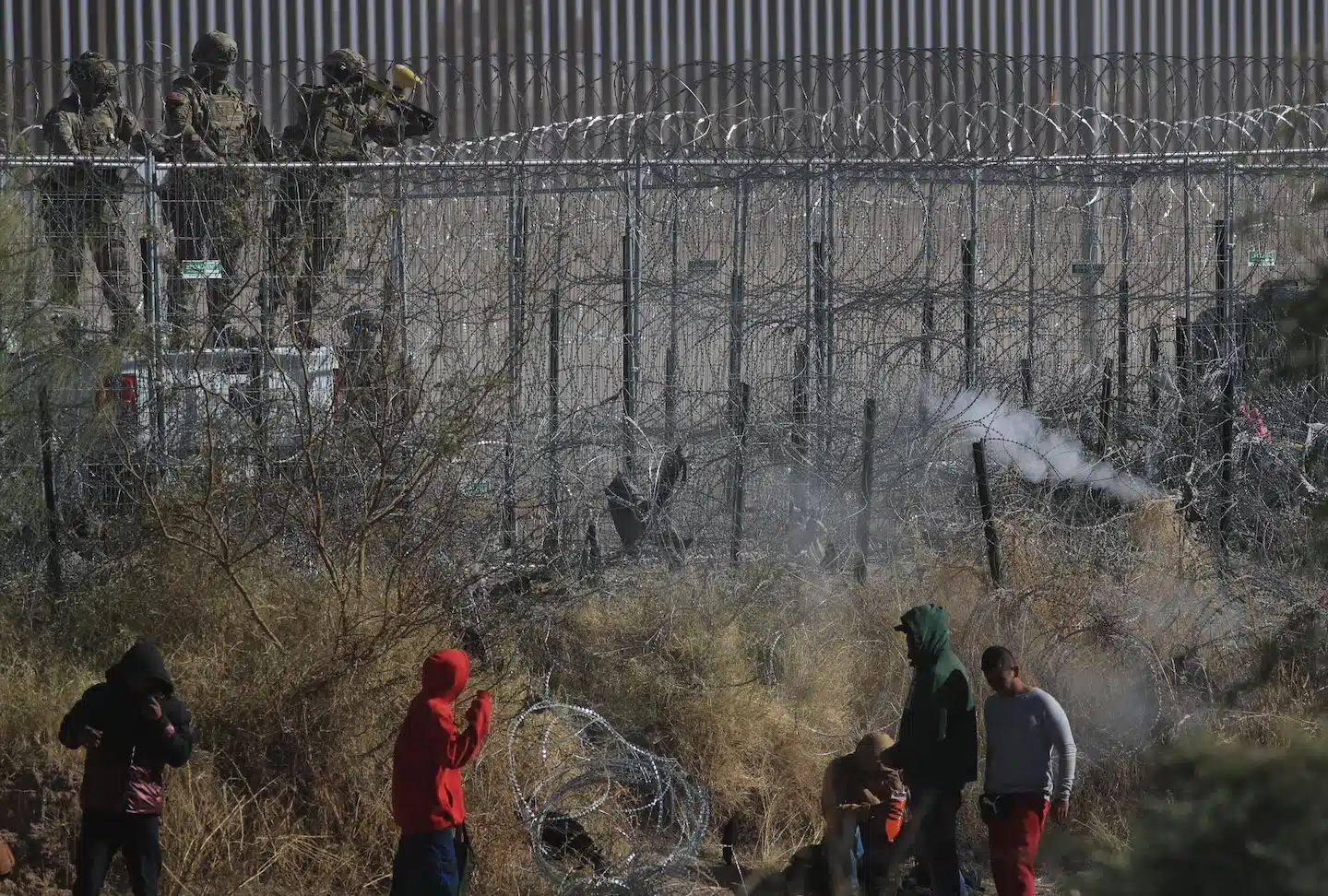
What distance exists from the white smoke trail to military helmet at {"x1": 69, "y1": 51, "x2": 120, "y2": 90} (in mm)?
4461

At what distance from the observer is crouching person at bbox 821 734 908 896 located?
5453 mm

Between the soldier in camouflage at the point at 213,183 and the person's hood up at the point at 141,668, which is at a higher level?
the soldier in camouflage at the point at 213,183

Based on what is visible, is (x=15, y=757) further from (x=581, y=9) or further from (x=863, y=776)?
(x=581, y=9)

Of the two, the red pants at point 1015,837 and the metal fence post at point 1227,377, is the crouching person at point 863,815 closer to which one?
the red pants at point 1015,837

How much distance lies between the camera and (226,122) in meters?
7.77

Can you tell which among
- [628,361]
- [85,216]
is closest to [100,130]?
[85,216]

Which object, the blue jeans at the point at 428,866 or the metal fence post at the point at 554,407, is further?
the metal fence post at the point at 554,407

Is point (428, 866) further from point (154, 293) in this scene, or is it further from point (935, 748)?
point (154, 293)

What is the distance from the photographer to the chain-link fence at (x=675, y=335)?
22.1 feet

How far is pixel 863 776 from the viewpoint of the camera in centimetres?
556

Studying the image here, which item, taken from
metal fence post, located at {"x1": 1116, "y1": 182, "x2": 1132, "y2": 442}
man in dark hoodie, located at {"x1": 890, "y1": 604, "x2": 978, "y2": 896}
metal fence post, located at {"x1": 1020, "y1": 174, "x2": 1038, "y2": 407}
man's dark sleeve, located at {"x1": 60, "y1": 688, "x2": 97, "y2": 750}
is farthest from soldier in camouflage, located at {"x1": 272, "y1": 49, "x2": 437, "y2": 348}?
metal fence post, located at {"x1": 1116, "y1": 182, "x2": 1132, "y2": 442}

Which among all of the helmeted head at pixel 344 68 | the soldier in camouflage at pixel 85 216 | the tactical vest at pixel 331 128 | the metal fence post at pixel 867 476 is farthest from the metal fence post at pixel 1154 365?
the soldier in camouflage at pixel 85 216

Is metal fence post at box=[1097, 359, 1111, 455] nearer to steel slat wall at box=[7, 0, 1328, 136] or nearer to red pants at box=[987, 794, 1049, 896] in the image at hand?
red pants at box=[987, 794, 1049, 896]

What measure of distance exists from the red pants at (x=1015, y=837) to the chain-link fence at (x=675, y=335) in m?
2.15
